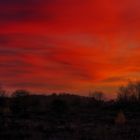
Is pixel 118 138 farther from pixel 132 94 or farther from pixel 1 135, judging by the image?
pixel 132 94

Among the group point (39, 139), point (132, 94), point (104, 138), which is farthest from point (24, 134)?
point (132, 94)

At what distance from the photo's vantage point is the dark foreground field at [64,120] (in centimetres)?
2817

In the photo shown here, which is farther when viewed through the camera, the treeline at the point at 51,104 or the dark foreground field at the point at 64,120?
the treeline at the point at 51,104

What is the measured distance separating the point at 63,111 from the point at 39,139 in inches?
1594

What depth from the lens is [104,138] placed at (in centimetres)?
2588

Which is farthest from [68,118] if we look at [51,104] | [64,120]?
[51,104]

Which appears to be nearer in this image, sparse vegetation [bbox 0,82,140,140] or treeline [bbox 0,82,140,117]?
sparse vegetation [bbox 0,82,140,140]

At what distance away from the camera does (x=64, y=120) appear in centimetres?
4481

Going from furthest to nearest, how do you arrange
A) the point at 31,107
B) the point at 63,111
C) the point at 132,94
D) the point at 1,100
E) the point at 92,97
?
the point at 92,97, the point at 132,94, the point at 31,107, the point at 1,100, the point at 63,111

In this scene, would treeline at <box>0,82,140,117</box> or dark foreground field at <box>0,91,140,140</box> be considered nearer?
dark foreground field at <box>0,91,140,140</box>

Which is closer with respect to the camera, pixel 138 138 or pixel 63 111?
pixel 138 138

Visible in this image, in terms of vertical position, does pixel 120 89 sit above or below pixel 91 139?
above

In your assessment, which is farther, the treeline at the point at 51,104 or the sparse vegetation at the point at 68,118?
A: the treeline at the point at 51,104

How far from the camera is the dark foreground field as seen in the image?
28.2 meters
